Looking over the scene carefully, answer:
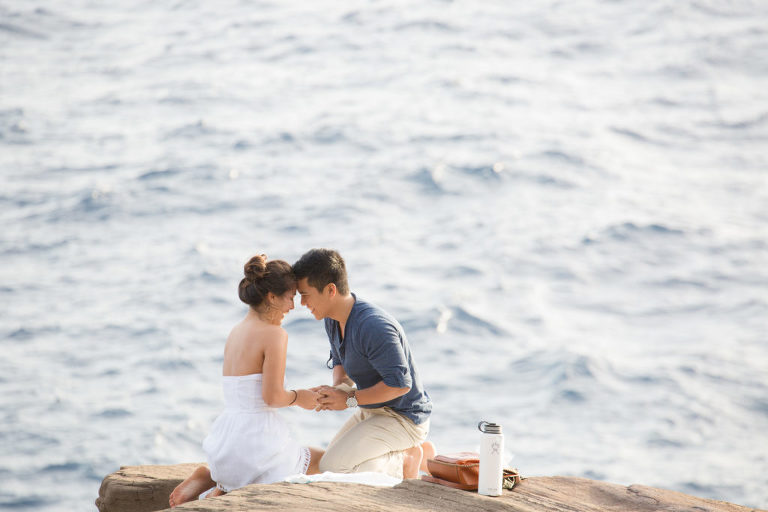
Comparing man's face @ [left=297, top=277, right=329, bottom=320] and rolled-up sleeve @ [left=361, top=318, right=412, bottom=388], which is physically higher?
man's face @ [left=297, top=277, right=329, bottom=320]

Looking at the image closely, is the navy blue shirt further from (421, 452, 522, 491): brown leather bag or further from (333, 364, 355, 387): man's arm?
(421, 452, 522, 491): brown leather bag

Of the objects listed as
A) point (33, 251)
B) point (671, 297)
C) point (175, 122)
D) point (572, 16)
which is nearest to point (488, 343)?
point (671, 297)

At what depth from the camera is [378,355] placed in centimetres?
548

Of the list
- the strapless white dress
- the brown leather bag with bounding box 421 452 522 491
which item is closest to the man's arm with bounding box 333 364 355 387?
the strapless white dress

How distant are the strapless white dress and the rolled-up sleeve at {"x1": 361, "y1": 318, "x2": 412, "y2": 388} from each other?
2.23 feet

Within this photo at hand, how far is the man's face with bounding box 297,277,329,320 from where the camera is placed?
5.50m

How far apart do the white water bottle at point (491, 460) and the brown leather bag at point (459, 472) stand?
0.06m

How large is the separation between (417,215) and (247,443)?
666 inches

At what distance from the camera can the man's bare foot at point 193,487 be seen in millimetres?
5561

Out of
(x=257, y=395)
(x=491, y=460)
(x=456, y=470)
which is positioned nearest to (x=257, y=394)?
(x=257, y=395)

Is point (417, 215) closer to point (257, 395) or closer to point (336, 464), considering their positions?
point (336, 464)

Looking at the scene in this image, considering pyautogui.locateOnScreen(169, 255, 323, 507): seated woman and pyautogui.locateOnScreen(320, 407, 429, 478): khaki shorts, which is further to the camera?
pyautogui.locateOnScreen(320, 407, 429, 478): khaki shorts

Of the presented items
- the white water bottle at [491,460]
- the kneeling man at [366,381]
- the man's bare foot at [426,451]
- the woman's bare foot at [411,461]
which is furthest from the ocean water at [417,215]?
the white water bottle at [491,460]

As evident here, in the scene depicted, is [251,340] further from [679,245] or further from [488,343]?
[679,245]
